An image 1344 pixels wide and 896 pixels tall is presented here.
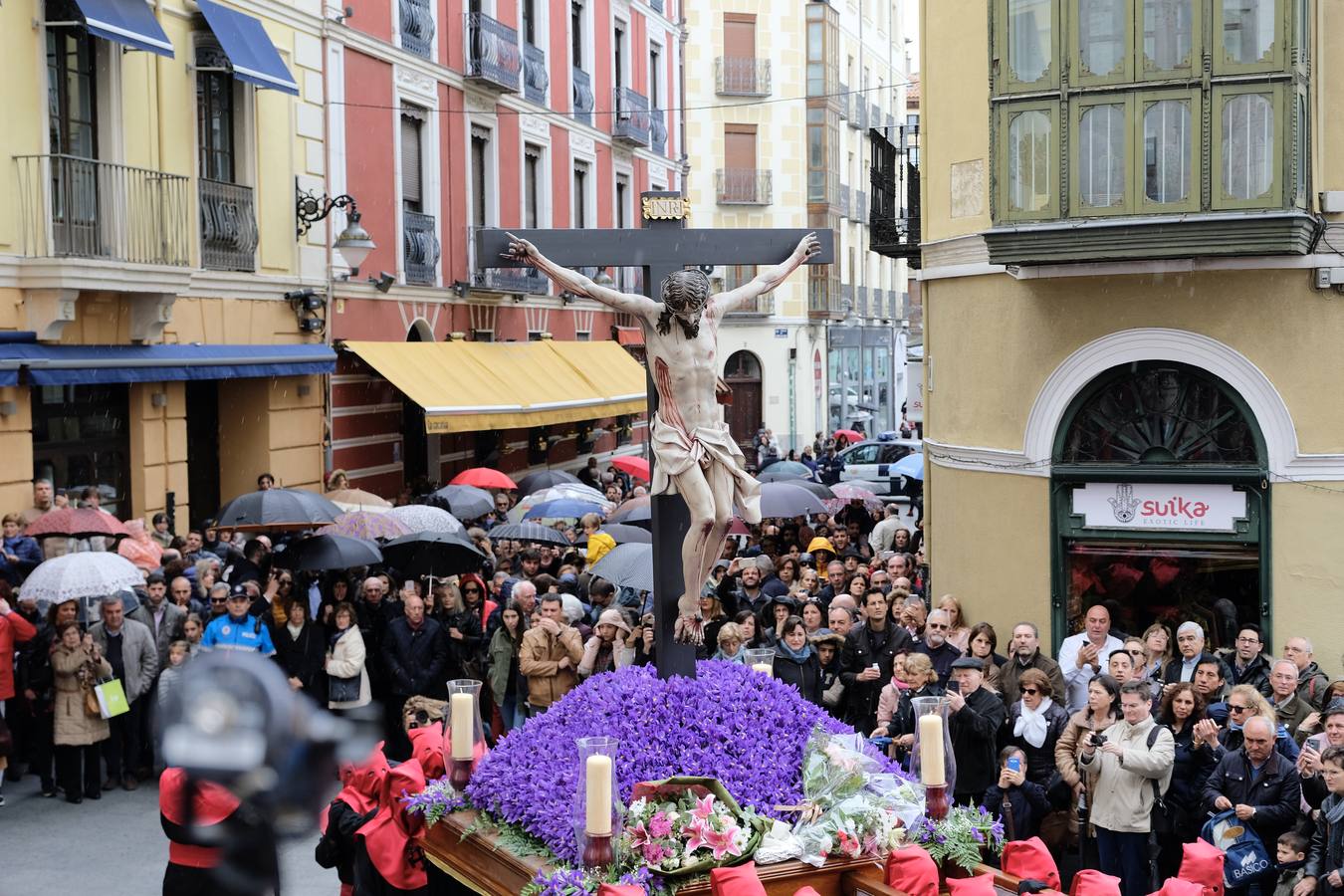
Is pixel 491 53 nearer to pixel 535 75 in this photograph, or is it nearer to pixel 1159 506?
pixel 535 75

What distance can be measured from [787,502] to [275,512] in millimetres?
5371

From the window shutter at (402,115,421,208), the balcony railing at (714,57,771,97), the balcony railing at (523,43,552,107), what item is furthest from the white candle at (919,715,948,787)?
the balcony railing at (714,57,771,97)

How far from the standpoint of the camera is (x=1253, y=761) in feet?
28.8

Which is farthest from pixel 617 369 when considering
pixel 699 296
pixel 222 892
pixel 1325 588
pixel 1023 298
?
pixel 222 892

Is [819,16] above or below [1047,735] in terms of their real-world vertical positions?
above

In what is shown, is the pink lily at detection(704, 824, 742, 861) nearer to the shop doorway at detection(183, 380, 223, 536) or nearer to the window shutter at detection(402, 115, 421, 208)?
the shop doorway at detection(183, 380, 223, 536)

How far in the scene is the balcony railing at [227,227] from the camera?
18.7m

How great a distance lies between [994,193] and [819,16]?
37.6 metres

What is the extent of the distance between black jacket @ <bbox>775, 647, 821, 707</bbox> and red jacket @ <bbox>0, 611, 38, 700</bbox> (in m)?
5.55

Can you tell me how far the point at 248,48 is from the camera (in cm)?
1873

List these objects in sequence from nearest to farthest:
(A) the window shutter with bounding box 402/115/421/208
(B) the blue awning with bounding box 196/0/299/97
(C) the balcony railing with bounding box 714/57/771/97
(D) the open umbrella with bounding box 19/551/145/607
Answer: (D) the open umbrella with bounding box 19/551/145/607
(B) the blue awning with bounding box 196/0/299/97
(A) the window shutter with bounding box 402/115/421/208
(C) the balcony railing with bounding box 714/57/771/97

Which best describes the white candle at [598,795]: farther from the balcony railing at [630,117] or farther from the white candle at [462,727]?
the balcony railing at [630,117]

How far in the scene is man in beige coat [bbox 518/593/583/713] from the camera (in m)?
11.9

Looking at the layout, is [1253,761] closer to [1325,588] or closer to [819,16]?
[1325,588]
